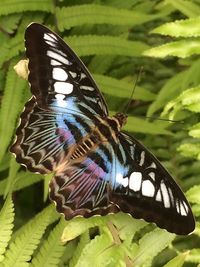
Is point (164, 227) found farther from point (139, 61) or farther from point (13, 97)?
point (139, 61)

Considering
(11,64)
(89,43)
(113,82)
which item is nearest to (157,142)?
(113,82)

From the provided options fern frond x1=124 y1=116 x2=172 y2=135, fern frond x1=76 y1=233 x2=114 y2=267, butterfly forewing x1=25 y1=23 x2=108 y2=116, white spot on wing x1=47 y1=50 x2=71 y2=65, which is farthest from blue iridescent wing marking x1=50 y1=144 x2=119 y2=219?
fern frond x1=124 y1=116 x2=172 y2=135

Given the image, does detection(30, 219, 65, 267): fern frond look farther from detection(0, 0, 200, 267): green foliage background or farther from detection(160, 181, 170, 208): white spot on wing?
detection(160, 181, 170, 208): white spot on wing

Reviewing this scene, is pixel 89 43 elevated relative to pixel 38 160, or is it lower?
elevated

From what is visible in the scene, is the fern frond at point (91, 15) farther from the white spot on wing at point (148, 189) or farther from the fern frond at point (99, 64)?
the white spot on wing at point (148, 189)

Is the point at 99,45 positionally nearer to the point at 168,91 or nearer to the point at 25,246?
the point at 168,91

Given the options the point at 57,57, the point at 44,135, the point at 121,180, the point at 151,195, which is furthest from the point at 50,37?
the point at 151,195
